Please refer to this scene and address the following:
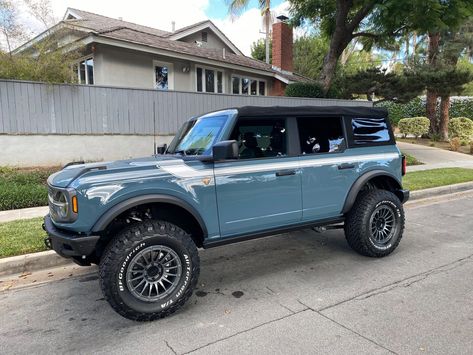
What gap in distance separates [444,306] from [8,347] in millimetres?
3883

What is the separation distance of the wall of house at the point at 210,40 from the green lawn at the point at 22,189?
11.9 m

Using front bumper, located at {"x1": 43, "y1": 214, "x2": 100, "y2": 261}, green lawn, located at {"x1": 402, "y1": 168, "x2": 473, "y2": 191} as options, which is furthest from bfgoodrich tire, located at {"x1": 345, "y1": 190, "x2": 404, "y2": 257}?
green lawn, located at {"x1": 402, "y1": 168, "x2": 473, "y2": 191}

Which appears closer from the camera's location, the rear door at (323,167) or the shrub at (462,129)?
the rear door at (323,167)

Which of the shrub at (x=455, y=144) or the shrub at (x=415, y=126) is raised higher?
the shrub at (x=415, y=126)

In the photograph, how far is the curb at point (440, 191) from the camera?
8.89 m

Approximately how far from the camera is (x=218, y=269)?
15.5ft

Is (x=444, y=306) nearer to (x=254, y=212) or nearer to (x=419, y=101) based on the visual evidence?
(x=254, y=212)

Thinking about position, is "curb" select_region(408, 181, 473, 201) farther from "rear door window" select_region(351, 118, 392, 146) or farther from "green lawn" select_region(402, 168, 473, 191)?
"rear door window" select_region(351, 118, 392, 146)

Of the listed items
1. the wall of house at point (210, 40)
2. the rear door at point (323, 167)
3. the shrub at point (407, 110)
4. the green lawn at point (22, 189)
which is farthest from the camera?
the shrub at point (407, 110)

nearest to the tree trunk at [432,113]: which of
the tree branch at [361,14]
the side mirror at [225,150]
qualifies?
the tree branch at [361,14]

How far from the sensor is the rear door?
4.41 meters

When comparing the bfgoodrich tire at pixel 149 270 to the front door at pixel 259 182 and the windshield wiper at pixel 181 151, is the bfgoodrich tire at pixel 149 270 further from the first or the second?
the windshield wiper at pixel 181 151

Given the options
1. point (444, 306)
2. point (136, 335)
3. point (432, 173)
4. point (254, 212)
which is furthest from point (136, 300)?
point (432, 173)

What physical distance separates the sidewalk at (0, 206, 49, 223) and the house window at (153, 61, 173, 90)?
29.8 feet
